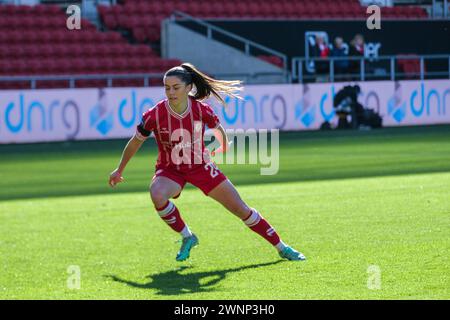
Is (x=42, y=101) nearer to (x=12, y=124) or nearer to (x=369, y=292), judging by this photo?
(x=12, y=124)

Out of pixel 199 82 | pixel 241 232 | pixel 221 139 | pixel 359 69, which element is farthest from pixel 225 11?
pixel 199 82

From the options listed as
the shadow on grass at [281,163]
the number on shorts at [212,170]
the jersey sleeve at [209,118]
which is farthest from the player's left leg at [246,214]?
the shadow on grass at [281,163]

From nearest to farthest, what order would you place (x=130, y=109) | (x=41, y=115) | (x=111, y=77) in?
(x=41, y=115), (x=130, y=109), (x=111, y=77)

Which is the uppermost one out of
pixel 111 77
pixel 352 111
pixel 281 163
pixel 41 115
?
pixel 111 77

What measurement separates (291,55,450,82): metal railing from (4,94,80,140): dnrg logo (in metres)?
6.83

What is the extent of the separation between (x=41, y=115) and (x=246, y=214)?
16.8m

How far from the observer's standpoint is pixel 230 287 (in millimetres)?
7984

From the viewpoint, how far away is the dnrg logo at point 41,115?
25.0 metres

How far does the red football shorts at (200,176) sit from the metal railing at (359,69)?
787 inches

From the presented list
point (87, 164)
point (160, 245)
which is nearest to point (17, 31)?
point (87, 164)

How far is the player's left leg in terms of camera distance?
9242mm

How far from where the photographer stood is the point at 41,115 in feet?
83.4

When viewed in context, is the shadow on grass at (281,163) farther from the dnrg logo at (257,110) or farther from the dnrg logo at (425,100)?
the dnrg logo at (425,100)

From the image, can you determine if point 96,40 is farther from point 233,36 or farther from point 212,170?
point 212,170
